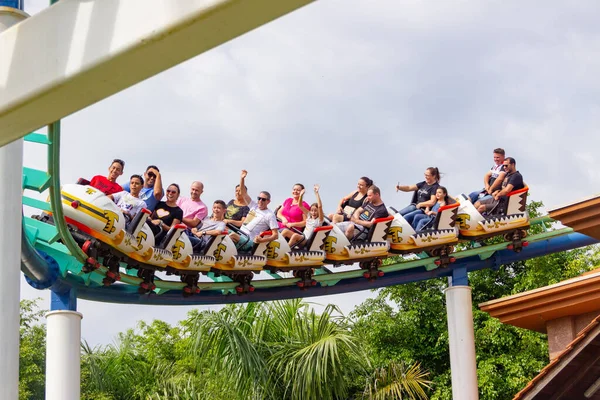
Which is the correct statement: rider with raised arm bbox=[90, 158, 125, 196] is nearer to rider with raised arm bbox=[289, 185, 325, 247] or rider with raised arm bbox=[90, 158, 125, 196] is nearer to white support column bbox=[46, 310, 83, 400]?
white support column bbox=[46, 310, 83, 400]

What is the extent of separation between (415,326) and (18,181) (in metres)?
11.8

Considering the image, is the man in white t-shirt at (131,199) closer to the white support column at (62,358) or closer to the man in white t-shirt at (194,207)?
the man in white t-shirt at (194,207)

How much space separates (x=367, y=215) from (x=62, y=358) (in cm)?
374

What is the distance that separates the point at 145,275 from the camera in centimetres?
1019

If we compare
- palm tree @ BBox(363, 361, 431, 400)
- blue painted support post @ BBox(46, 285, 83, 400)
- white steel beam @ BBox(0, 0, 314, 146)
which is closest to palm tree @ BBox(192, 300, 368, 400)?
palm tree @ BBox(363, 361, 431, 400)

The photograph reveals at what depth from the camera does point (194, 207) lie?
413 inches

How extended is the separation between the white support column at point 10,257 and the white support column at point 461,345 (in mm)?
6372

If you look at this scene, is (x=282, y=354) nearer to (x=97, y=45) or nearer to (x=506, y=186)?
(x=506, y=186)

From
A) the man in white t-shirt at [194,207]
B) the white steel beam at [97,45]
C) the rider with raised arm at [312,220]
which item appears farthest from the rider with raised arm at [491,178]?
the white steel beam at [97,45]

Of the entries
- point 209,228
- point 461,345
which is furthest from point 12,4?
point 461,345

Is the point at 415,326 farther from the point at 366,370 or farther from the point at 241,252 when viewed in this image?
the point at 241,252

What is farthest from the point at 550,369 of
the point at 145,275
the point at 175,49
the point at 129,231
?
the point at 145,275

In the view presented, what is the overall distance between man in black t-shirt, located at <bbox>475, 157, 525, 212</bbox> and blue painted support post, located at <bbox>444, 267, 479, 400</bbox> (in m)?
1.17

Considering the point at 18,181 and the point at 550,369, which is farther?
the point at 18,181
